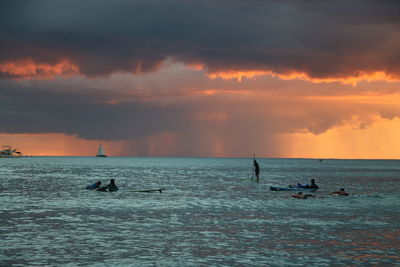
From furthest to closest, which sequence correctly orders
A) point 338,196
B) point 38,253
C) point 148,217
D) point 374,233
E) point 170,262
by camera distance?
1. point 338,196
2. point 148,217
3. point 374,233
4. point 38,253
5. point 170,262

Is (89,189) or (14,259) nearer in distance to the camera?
(14,259)

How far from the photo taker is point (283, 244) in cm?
3023

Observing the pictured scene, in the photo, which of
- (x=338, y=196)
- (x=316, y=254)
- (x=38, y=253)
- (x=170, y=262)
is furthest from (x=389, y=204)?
(x=38, y=253)

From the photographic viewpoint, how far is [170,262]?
2508 cm

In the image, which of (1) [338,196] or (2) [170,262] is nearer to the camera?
(2) [170,262]

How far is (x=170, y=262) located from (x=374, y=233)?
55.7ft

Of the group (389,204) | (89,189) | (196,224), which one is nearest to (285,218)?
(196,224)

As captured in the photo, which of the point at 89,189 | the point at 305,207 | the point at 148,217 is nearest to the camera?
the point at 148,217

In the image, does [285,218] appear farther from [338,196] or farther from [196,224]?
[338,196]

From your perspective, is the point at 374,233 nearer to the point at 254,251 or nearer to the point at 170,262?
the point at 254,251

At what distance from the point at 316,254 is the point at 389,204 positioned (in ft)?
109

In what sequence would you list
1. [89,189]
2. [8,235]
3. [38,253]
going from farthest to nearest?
1. [89,189]
2. [8,235]
3. [38,253]

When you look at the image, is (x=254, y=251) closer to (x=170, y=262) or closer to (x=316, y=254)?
(x=316, y=254)

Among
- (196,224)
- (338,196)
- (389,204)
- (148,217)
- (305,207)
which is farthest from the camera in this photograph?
(338,196)
